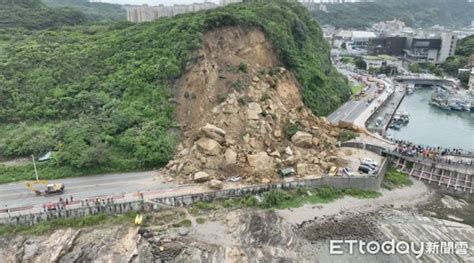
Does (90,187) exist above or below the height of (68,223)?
above

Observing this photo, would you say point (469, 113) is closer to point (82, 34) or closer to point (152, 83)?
point (152, 83)

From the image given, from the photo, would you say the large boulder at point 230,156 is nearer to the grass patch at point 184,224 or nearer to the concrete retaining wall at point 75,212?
the grass patch at point 184,224

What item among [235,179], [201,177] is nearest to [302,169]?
[235,179]

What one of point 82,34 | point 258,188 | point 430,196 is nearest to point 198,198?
point 258,188

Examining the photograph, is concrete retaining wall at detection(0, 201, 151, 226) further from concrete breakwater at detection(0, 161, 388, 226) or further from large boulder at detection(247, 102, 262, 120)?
A: large boulder at detection(247, 102, 262, 120)

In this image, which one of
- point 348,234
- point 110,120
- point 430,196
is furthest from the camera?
point 110,120

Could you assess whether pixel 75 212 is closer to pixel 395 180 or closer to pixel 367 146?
pixel 395 180

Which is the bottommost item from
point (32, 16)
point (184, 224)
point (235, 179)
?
point (184, 224)
